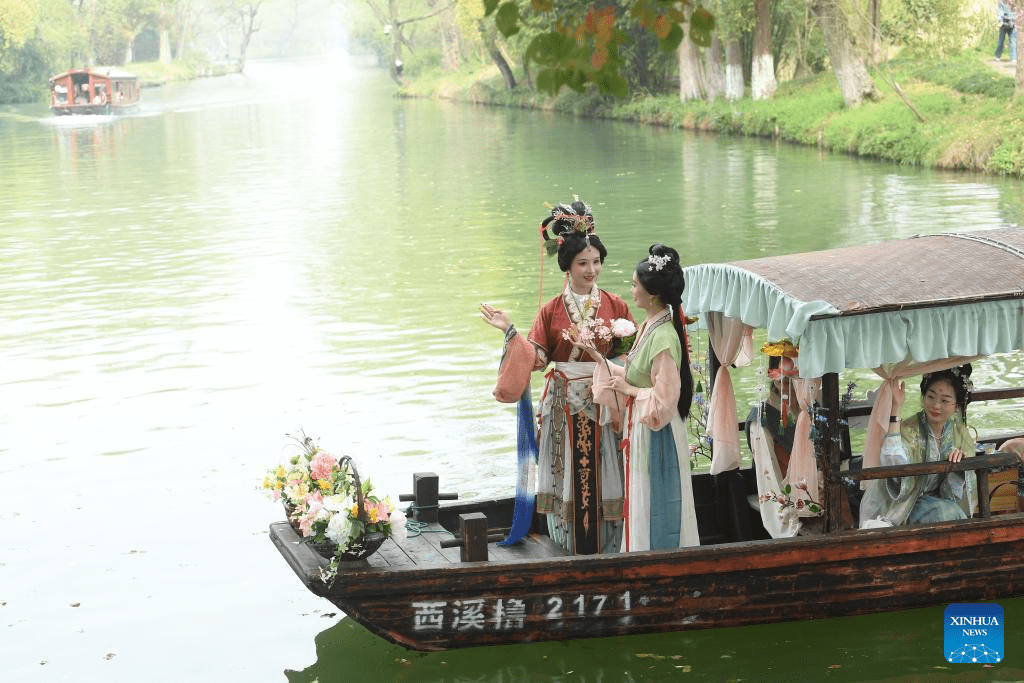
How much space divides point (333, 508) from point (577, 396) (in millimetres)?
1349

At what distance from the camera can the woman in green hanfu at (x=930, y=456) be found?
7043 mm

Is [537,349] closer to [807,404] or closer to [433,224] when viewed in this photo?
[807,404]

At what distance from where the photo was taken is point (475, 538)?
662cm

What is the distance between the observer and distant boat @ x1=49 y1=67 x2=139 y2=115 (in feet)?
187

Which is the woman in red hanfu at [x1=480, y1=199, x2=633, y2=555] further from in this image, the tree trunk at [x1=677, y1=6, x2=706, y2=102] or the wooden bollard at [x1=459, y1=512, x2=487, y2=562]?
the tree trunk at [x1=677, y1=6, x2=706, y2=102]

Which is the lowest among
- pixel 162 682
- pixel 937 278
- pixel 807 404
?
pixel 162 682

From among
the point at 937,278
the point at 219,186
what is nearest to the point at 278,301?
the point at 937,278

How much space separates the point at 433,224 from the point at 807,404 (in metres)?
15.7

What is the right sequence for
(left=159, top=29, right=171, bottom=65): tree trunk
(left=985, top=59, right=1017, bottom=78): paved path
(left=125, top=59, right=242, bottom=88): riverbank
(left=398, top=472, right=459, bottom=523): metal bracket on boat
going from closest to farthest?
(left=398, top=472, right=459, bottom=523): metal bracket on boat, (left=985, top=59, right=1017, bottom=78): paved path, (left=125, top=59, right=242, bottom=88): riverbank, (left=159, top=29, right=171, bottom=65): tree trunk

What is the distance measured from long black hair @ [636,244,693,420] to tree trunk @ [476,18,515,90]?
40.3 m

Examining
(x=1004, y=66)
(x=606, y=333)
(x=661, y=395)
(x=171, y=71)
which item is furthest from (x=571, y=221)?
(x=171, y=71)

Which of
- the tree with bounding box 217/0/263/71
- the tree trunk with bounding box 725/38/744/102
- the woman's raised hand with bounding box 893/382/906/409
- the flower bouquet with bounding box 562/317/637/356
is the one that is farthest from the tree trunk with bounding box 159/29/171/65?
the woman's raised hand with bounding box 893/382/906/409

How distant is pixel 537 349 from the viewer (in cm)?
711

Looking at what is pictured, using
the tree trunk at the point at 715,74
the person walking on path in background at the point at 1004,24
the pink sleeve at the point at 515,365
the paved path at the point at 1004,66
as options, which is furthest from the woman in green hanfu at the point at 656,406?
the tree trunk at the point at 715,74
